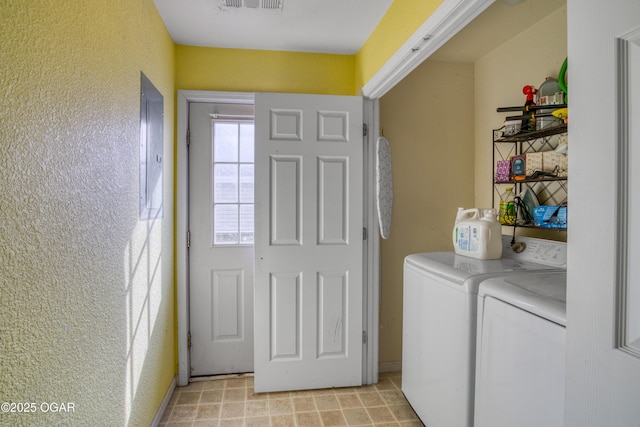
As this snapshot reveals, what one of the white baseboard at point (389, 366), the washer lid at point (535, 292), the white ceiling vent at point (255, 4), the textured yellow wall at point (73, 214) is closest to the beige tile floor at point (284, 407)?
the white baseboard at point (389, 366)

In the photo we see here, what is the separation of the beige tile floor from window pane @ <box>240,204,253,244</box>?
100cm

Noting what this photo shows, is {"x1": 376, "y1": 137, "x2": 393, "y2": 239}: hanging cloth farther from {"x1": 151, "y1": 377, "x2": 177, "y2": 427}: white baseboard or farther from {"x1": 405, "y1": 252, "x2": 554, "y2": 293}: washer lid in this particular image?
{"x1": 151, "y1": 377, "x2": 177, "y2": 427}: white baseboard

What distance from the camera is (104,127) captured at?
1.29 meters

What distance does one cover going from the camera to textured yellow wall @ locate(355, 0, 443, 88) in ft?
5.22

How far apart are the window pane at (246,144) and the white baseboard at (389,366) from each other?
1798 millimetres

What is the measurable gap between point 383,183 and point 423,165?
19.8 inches

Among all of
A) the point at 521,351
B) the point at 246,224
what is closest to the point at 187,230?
the point at 246,224

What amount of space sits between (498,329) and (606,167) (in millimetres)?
800

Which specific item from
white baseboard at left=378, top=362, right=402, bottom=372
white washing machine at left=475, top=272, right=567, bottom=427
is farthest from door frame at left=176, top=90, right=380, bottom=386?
white washing machine at left=475, top=272, right=567, bottom=427

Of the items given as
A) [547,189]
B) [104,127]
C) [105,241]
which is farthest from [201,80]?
[547,189]

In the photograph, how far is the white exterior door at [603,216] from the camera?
24.1 inches

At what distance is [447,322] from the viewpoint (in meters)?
1.62

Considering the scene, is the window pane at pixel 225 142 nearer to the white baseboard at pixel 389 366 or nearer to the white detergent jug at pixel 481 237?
the white detergent jug at pixel 481 237

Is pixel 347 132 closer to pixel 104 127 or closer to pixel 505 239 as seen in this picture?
pixel 505 239
